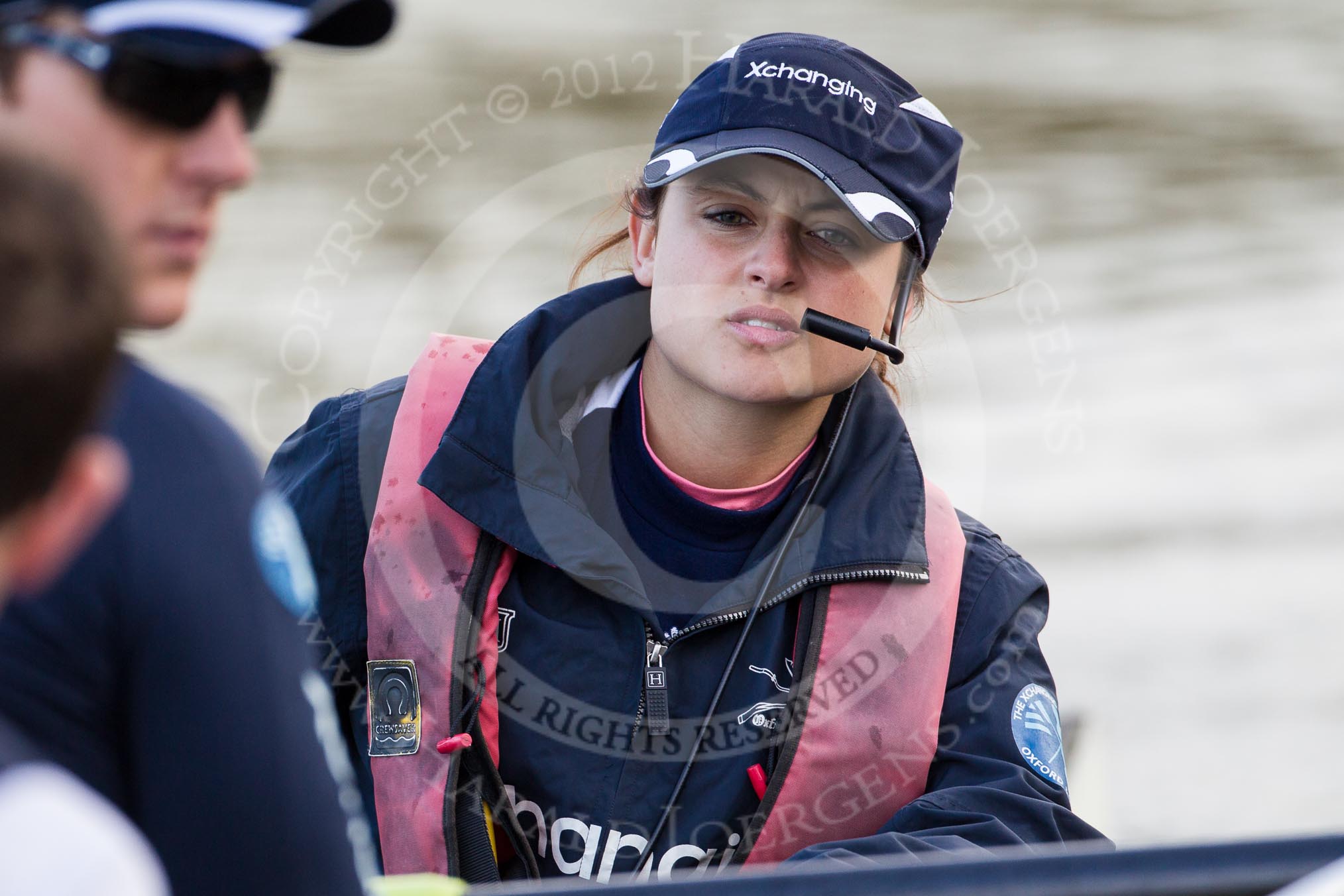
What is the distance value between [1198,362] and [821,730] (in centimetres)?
260

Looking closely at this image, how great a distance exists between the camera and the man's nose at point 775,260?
51.7 inches

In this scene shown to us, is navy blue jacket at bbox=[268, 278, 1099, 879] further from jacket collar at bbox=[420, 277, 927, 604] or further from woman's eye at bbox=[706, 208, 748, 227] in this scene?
woman's eye at bbox=[706, 208, 748, 227]

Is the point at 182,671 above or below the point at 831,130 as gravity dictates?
below

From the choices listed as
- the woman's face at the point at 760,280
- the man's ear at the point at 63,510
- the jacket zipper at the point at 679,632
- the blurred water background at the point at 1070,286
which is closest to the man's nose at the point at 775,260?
the woman's face at the point at 760,280

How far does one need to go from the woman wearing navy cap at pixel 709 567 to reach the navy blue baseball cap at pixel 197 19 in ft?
1.97

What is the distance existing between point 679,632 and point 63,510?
2.69 ft

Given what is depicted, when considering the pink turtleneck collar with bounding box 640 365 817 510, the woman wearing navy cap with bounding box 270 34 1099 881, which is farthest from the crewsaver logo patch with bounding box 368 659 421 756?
the pink turtleneck collar with bounding box 640 365 817 510

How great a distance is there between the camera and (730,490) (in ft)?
4.57

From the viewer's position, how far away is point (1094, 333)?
3605 millimetres

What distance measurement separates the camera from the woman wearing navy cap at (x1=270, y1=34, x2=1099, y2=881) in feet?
4.18

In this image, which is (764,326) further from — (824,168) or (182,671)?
(182,671)

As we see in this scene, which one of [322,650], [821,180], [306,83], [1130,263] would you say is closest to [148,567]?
[322,650]

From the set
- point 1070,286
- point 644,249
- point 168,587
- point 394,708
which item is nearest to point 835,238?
point 644,249

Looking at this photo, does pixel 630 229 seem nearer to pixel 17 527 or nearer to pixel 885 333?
pixel 885 333
